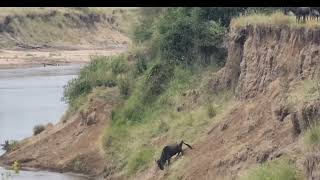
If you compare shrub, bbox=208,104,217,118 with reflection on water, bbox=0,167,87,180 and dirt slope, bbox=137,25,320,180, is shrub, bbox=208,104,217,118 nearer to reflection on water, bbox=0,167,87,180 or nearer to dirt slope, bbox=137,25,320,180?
dirt slope, bbox=137,25,320,180

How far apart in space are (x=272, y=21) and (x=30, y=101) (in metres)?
26.3

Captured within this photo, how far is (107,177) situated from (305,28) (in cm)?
749

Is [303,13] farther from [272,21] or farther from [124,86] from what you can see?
[124,86]

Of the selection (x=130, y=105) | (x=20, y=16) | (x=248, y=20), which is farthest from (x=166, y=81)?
(x=20, y=16)

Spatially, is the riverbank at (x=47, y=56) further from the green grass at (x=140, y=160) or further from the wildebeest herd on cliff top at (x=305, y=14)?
the wildebeest herd on cliff top at (x=305, y=14)

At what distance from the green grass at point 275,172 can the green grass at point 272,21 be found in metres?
4.30

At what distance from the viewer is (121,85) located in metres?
26.9

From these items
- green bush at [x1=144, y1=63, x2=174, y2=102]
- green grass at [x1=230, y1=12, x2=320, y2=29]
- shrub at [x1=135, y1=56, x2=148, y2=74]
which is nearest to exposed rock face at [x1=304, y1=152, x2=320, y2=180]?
green grass at [x1=230, y1=12, x2=320, y2=29]

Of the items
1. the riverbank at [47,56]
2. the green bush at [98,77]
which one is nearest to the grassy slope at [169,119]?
the green bush at [98,77]

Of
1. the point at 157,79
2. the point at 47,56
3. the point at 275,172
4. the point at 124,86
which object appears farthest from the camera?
the point at 47,56

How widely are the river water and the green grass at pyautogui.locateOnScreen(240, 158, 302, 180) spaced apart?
6.04m

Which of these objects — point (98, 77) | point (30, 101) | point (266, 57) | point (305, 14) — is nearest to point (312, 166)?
point (266, 57)

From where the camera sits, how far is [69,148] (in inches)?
1009

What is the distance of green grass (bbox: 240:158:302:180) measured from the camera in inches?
532
